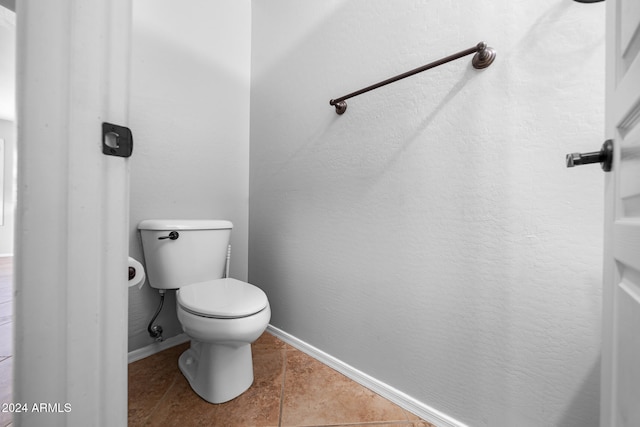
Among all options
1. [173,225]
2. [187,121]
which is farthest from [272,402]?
[187,121]

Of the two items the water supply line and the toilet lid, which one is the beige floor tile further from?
the water supply line

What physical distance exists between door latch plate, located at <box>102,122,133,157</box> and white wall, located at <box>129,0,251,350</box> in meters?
0.85

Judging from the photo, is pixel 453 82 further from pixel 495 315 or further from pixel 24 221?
pixel 24 221

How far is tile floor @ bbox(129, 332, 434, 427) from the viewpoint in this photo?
2.67 feet

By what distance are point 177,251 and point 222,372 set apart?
0.55m

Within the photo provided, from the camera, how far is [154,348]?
119cm

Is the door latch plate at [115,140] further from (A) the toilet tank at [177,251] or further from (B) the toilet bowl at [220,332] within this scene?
(A) the toilet tank at [177,251]

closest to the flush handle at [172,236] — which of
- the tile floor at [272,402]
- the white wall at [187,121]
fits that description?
the white wall at [187,121]

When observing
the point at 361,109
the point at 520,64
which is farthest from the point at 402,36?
the point at 520,64

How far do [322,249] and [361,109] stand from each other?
645 millimetres

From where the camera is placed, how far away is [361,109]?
100cm

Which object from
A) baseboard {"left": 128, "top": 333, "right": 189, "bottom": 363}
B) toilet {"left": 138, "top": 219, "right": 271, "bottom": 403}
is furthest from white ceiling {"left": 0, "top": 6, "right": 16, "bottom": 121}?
baseboard {"left": 128, "top": 333, "right": 189, "bottom": 363}

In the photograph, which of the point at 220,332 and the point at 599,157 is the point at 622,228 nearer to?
the point at 599,157

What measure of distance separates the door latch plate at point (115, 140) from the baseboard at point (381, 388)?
3.60 ft
